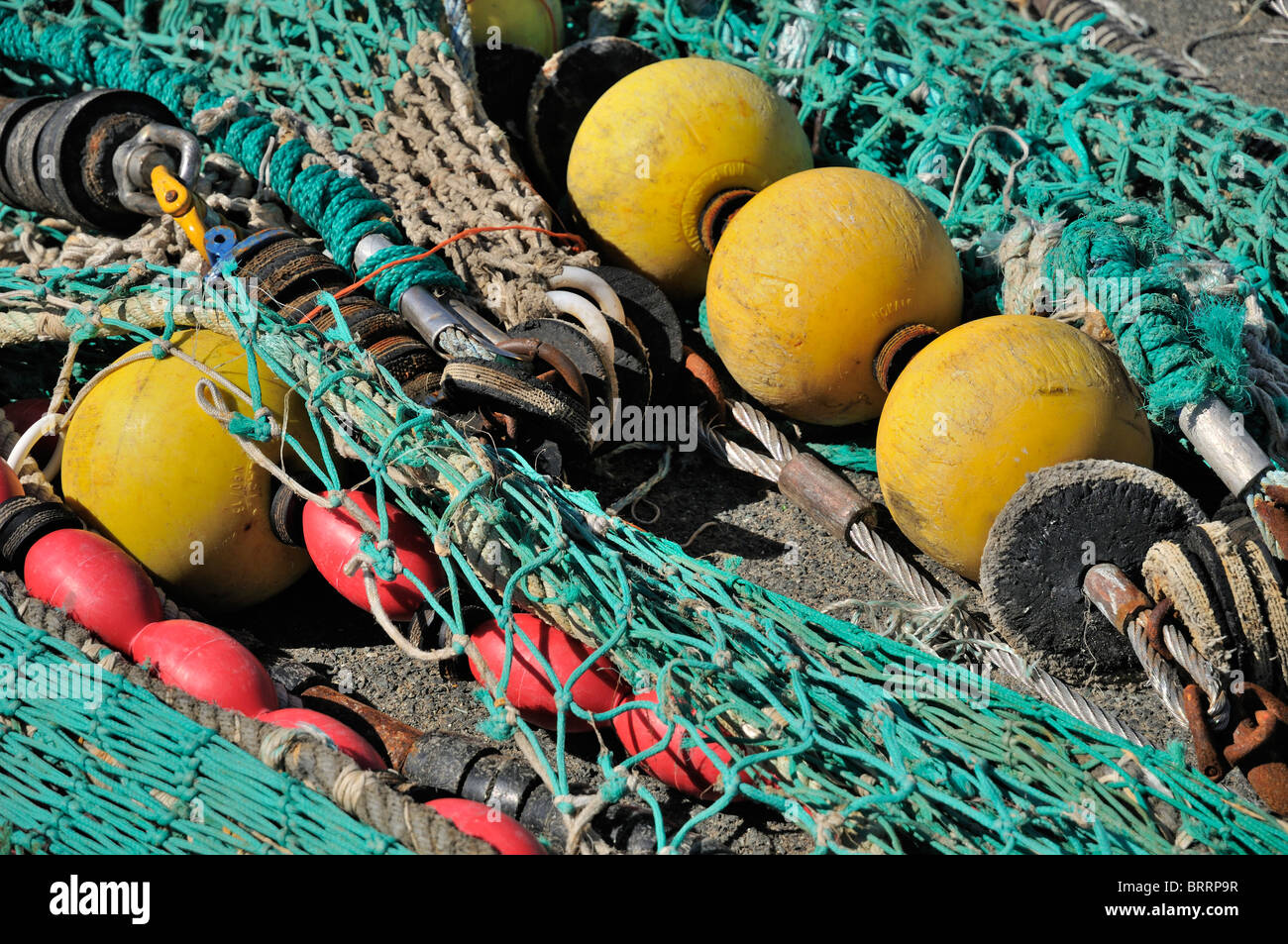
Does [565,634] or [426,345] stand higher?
[426,345]

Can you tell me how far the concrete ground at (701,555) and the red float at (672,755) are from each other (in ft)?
0.40

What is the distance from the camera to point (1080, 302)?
12.0 ft

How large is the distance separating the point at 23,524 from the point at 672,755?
177cm

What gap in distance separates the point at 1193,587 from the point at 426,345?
226cm

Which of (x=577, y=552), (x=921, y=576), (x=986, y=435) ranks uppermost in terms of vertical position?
(x=986, y=435)

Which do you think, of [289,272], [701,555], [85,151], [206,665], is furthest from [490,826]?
[85,151]

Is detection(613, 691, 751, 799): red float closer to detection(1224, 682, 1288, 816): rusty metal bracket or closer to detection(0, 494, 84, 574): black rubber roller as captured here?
detection(1224, 682, 1288, 816): rusty metal bracket

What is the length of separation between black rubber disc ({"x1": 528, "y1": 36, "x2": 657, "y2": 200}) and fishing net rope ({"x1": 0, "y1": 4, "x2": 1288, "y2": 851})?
1.71 m

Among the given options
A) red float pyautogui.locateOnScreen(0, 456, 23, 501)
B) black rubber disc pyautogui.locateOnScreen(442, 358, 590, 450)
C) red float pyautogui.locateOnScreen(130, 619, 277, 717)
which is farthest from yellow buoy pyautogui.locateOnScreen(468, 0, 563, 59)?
red float pyautogui.locateOnScreen(130, 619, 277, 717)

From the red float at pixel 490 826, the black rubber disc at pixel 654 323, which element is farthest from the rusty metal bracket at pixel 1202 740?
the black rubber disc at pixel 654 323

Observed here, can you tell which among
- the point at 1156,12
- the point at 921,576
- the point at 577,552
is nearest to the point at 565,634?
the point at 577,552

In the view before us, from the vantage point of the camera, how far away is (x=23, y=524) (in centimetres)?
305
